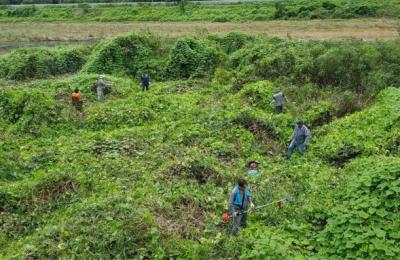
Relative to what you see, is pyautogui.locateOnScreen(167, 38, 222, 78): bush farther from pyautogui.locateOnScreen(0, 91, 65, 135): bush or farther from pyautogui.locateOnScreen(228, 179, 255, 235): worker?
pyautogui.locateOnScreen(228, 179, 255, 235): worker

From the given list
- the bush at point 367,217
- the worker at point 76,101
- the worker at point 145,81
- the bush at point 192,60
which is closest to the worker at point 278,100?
the bush at point 367,217

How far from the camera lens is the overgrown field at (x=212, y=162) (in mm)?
8148

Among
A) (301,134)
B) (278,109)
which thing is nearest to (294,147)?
(301,134)

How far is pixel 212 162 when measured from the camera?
37.3 feet

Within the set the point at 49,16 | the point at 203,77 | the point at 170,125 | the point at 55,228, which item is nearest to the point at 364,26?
the point at 203,77

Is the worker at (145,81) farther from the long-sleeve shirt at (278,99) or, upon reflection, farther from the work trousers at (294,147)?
the work trousers at (294,147)

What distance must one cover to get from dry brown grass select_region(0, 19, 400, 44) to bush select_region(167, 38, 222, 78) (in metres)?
6.43

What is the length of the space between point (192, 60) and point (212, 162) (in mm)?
11690

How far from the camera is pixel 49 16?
48562 millimetres

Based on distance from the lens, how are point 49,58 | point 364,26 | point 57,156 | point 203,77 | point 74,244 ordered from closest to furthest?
1. point 74,244
2. point 57,156
3. point 203,77
4. point 49,58
5. point 364,26

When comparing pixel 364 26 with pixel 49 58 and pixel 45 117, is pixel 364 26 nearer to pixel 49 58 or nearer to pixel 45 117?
pixel 49 58

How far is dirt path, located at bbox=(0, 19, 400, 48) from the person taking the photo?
29.9 m

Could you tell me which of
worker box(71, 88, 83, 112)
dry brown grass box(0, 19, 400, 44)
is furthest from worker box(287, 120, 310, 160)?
dry brown grass box(0, 19, 400, 44)

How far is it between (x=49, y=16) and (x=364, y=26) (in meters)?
31.7
